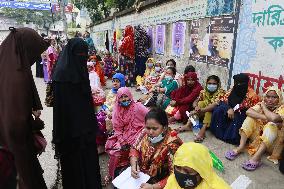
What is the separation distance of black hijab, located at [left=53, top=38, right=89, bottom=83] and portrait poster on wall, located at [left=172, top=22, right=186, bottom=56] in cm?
459

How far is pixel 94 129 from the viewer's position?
2768 millimetres

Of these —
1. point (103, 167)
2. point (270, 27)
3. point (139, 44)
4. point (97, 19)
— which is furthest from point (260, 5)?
point (97, 19)

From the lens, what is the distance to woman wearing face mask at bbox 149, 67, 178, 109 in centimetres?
577

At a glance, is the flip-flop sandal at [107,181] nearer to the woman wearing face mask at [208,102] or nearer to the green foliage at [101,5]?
the woman wearing face mask at [208,102]

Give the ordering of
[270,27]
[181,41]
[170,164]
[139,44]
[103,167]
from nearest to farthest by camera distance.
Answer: [170,164] → [103,167] → [270,27] → [181,41] → [139,44]

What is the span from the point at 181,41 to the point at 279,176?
441cm

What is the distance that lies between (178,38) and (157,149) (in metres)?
4.96

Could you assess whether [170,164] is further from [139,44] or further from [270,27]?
[139,44]

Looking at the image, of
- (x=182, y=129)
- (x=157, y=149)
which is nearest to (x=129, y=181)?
(x=157, y=149)

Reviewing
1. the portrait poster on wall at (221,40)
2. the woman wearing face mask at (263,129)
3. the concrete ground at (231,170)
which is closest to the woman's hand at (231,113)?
the woman wearing face mask at (263,129)

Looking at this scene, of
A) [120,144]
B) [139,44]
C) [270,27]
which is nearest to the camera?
[120,144]

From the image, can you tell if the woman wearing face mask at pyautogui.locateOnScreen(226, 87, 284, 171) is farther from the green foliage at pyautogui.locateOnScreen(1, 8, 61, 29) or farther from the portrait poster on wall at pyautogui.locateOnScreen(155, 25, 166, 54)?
the green foliage at pyautogui.locateOnScreen(1, 8, 61, 29)

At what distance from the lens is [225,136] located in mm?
4117

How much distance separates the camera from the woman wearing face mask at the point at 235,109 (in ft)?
13.1
